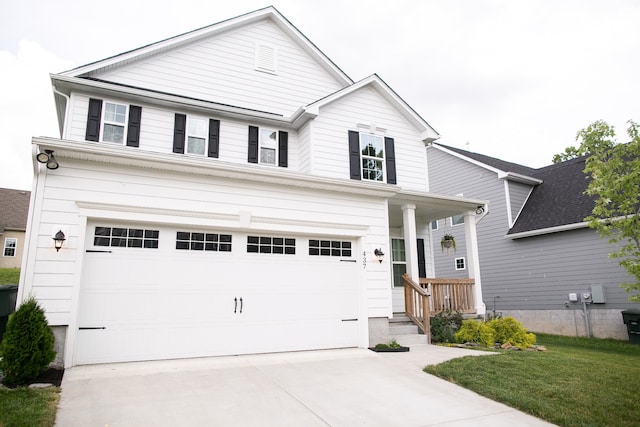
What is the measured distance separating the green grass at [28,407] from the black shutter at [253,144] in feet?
24.2

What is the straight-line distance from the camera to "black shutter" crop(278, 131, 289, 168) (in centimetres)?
1145

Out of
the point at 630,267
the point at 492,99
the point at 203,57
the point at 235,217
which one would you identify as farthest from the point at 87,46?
the point at 492,99

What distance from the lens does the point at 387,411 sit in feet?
15.0

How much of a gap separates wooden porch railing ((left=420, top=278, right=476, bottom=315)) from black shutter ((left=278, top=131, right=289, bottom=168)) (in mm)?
4913

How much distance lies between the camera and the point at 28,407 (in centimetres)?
408

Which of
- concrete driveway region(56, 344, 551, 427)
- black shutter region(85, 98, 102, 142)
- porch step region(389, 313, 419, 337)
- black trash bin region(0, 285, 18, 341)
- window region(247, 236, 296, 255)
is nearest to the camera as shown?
concrete driveway region(56, 344, 551, 427)

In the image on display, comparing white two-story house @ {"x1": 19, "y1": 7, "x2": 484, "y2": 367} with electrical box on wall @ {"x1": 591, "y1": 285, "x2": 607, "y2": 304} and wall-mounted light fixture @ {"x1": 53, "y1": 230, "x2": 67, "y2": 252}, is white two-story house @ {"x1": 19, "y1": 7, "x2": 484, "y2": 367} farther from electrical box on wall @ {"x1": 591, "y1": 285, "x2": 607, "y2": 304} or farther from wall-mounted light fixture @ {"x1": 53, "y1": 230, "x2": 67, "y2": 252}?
electrical box on wall @ {"x1": 591, "y1": 285, "x2": 607, "y2": 304}

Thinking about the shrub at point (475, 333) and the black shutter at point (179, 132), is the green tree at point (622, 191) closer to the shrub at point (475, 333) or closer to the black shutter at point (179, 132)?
the shrub at point (475, 333)

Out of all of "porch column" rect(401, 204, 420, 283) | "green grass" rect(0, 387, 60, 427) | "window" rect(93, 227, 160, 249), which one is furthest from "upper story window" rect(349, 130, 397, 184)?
"green grass" rect(0, 387, 60, 427)

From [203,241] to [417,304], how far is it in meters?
5.25

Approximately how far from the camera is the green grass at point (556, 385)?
4.58 metres

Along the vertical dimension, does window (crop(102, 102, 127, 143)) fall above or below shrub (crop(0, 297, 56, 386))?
above

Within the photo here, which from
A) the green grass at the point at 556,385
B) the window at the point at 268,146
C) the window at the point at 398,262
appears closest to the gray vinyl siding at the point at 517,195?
the window at the point at 398,262

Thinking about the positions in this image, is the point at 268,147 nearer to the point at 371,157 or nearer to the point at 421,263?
the point at 371,157
